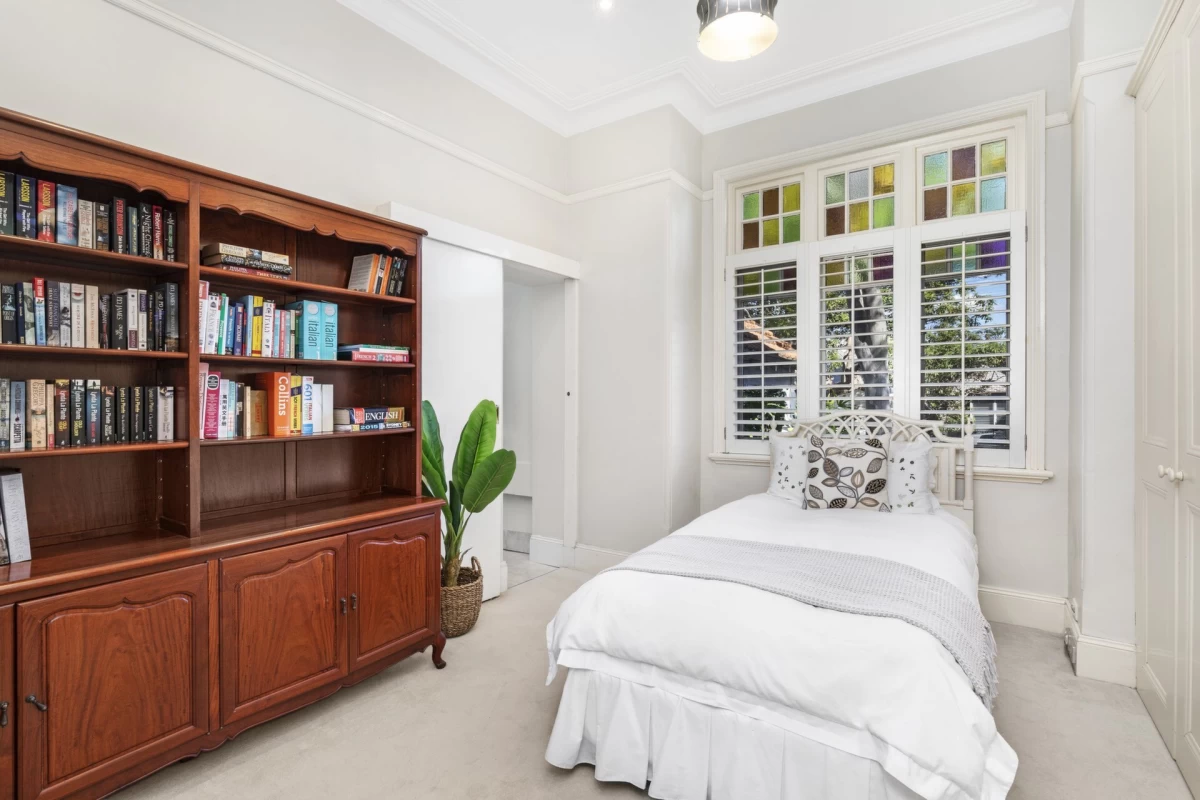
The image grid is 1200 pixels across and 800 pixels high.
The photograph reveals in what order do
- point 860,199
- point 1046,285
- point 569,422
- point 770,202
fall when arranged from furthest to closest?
1. point 569,422
2. point 770,202
3. point 860,199
4. point 1046,285

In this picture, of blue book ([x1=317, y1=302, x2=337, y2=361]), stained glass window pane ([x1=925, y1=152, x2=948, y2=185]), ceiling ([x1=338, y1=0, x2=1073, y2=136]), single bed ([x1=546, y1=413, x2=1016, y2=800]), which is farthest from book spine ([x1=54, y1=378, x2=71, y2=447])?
stained glass window pane ([x1=925, y1=152, x2=948, y2=185])

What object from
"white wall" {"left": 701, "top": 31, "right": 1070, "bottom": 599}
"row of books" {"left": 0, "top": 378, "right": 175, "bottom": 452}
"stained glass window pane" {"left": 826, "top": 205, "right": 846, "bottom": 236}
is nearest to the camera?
"row of books" {"left": 0, "top": 378, "right": 175, "bottom": 452}

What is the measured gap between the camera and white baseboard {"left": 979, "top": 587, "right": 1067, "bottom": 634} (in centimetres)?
315

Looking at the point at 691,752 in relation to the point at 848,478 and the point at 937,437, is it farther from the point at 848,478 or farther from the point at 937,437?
the point at 937,437

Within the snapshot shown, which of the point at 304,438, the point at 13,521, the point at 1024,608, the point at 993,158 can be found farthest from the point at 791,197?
the point at 13,521

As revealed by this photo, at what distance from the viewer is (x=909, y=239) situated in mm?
3588

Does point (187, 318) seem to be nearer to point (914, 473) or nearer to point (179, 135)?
point (179, 135)

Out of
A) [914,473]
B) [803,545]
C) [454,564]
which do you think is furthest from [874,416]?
[454,564]

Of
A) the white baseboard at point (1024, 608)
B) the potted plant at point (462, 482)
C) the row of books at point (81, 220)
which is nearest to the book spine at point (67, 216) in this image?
the row of books at point (81, 220)

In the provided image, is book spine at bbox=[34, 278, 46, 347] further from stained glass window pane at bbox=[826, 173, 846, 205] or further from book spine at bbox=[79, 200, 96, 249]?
stained glass window pane at bbox=[826, 173, 846, 205]

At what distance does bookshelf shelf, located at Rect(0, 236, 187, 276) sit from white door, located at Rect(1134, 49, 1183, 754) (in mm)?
3499

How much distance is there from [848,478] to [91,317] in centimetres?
335

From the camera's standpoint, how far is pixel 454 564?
3.15 metres

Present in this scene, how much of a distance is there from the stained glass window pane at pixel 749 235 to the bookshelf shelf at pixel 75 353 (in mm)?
3474
